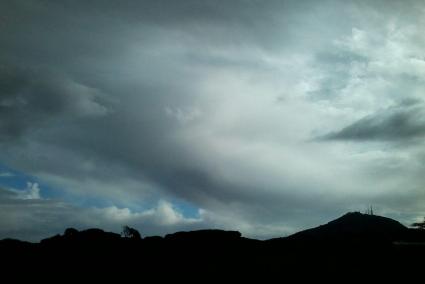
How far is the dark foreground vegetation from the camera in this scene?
46844 millimetres

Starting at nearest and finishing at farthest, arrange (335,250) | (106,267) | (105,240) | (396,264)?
1. (396,264)
2. (335,250)
3. (106,267)
4. (105,240)

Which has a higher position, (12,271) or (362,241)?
(362,241)

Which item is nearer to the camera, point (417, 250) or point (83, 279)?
point (417, 250)

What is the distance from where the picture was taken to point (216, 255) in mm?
57406

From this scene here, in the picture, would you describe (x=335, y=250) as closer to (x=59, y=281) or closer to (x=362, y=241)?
(x=362, y=241)

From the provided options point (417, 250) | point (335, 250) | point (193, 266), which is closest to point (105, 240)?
point (193, 266)

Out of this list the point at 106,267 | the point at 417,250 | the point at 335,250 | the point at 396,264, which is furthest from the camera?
the point at 106,267

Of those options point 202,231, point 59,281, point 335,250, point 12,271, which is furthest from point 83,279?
point 335,250

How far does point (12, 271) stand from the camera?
56.7 m

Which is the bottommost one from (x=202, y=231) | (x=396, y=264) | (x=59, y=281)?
(x=59, y=281)

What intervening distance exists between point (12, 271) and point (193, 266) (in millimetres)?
27515

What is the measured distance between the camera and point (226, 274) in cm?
4934

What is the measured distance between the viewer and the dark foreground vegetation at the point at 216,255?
154 ft

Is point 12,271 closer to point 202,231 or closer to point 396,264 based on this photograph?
point 202,231
